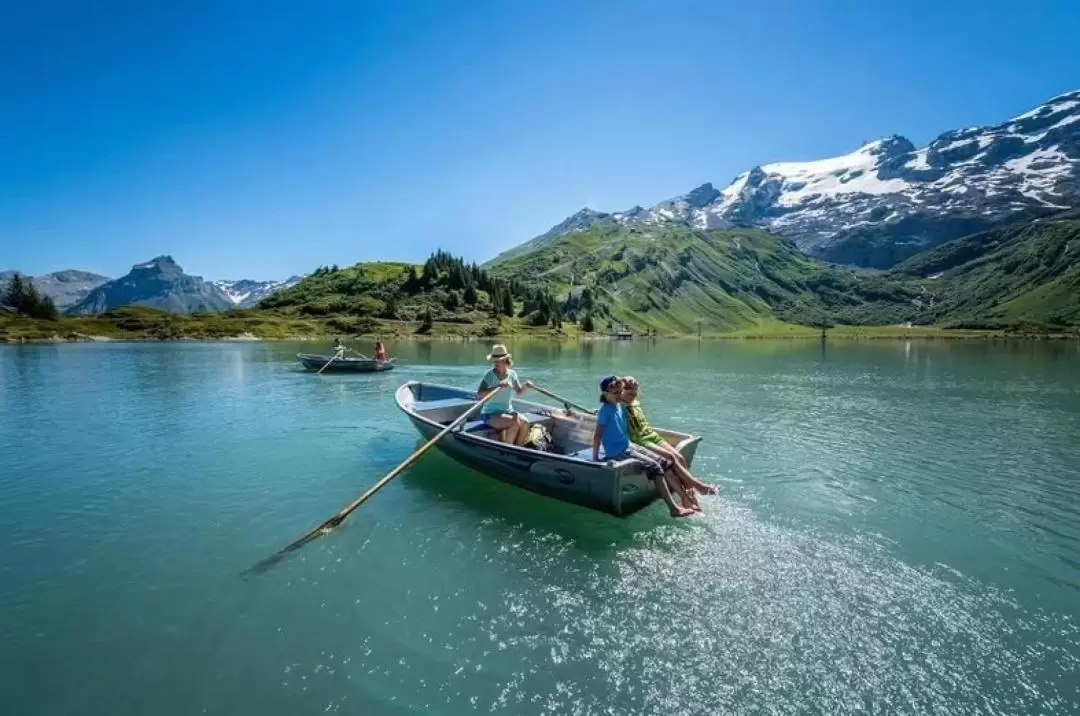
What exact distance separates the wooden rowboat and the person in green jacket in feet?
2.56

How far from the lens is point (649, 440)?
1523 centimetres

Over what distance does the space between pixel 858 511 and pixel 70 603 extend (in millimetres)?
19656

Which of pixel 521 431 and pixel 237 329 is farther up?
pixel 237 329

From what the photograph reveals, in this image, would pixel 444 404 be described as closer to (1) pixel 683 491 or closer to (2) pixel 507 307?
(1) pixel 683 491

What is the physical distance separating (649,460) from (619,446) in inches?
35.8

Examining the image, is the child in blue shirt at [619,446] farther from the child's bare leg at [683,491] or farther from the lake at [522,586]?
the lake at [522,586]

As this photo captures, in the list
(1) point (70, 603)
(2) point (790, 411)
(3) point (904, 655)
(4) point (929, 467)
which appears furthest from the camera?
(2) point (790, 411)

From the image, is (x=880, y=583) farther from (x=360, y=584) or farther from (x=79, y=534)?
(x=79, y=534)

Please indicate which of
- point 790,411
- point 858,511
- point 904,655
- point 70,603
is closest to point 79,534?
point 70,603

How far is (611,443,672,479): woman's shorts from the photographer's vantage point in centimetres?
1398

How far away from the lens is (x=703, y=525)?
14.6m

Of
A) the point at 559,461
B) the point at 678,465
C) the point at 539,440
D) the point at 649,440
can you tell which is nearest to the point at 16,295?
the point at 539,440

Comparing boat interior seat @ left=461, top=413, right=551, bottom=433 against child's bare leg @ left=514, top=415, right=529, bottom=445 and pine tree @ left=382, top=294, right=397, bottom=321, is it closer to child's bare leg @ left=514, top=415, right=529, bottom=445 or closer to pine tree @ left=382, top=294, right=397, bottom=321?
Result: child's bare leg @ left=514, top=415, right=529, bottom=445

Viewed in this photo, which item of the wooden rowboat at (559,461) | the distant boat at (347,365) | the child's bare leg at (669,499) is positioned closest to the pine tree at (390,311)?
the distant boat at (347,365)
